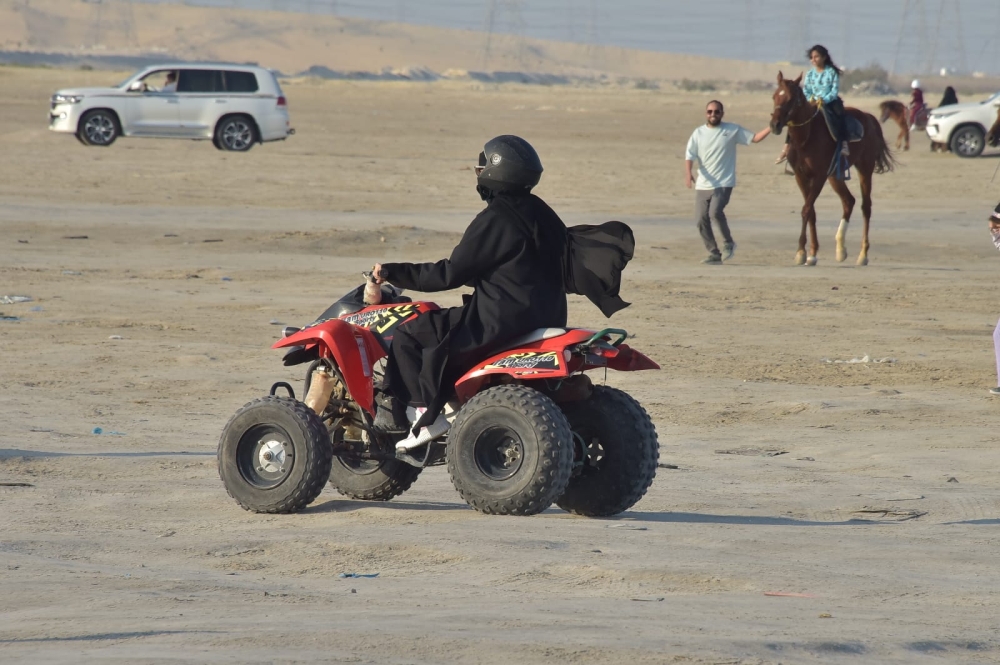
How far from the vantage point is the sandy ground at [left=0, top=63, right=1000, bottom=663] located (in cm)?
534

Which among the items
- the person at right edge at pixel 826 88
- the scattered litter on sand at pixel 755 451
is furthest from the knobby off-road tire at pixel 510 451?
the person at right edge at pixel 826 88

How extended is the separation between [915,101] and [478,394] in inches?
1607

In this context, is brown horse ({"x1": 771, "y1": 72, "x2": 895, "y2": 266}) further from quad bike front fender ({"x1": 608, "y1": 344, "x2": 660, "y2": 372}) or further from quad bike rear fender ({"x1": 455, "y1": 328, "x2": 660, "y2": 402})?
quad bike rear fender ({"x1": 455, "y1": 328, "x2": 660, "y2": 402})

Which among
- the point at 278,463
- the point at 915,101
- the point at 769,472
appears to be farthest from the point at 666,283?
the point at 915,101

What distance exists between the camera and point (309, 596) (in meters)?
5.87

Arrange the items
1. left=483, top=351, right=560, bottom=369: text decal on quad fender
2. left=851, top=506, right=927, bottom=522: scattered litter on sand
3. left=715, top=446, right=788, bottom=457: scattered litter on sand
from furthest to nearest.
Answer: left=715, top=446, right=788, bottom=457: scattered litter on sand → left=851, top=506, right=927, bottom=522: scattered litter on sand → left=483, top=351, right=560, bottom=369: text decal on quad fender

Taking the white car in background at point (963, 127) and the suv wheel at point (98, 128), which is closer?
the suv wheel at point (98, 128)

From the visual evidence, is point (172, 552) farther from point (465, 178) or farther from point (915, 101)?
point (915, 101)

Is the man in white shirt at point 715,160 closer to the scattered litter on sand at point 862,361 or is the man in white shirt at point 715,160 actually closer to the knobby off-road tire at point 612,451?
the scattered litter on sand at point 862,361

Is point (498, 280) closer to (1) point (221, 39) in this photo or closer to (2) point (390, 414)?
(2) point (390, 414)

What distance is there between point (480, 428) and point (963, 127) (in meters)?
32.8

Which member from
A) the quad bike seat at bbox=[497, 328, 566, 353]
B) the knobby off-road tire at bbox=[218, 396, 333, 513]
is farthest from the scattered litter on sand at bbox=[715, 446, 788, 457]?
the knobby off-road tire at bbox=[218, 396, 333, 513]

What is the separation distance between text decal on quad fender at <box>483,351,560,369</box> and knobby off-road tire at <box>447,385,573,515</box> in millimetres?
108

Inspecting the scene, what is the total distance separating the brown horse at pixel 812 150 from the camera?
2017cm
